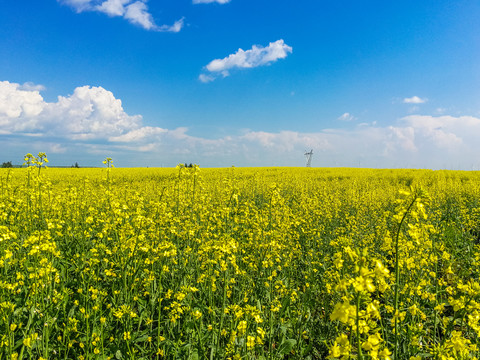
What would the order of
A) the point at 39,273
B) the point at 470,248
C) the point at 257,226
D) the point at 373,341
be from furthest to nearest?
1. the point at 470,248
2. the point at 257,226
3. the point at 39,273
4. the point at 373,341

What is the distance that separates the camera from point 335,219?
8922 mm

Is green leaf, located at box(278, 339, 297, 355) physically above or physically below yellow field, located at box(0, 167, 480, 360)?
below

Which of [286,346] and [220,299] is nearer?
[286,346]

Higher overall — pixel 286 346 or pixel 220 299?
pixel 220 299

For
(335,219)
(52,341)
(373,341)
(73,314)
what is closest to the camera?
(373,341)

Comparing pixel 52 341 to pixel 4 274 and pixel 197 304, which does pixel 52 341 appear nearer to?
pixel 4 274

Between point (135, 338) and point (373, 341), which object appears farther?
point (135, 338)

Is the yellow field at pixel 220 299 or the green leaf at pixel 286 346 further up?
the yellow field at pixel 220 299

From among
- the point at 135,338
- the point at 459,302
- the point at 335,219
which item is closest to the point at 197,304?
the point at 135,338

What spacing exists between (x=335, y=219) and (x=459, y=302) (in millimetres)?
6803

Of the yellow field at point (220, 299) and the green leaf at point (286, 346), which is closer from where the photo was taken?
the yellow field at point (220, 299)

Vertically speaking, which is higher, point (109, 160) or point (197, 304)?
point (109, 160)

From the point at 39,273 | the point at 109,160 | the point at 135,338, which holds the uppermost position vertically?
the point at 109,160

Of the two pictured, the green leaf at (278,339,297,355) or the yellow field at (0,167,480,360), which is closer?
the yellow field at (0,167,480,360)
